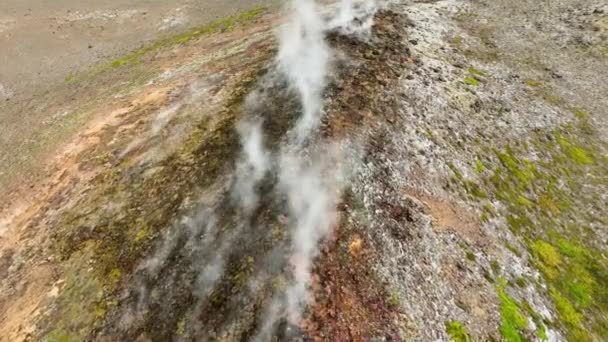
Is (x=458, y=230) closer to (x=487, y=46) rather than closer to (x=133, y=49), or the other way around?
Answer: (x=487, y=46)

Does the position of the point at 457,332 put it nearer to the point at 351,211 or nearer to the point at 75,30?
the point at 351,211

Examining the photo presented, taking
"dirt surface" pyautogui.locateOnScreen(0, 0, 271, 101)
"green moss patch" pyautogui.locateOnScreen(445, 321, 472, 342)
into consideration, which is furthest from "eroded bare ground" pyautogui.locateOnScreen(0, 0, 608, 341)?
"dirt surface" pyautogui.locateOnScreen(0, 0, 271, 101)

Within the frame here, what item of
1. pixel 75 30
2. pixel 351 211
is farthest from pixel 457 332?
pixel 75 30

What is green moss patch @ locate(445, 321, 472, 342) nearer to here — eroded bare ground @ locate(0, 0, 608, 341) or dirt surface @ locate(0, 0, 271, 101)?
eroded bare ground @ locate(0, 0, 608, 341)

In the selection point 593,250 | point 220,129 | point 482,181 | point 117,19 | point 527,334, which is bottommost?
point 593,250

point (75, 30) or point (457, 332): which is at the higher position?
point (75, 30)

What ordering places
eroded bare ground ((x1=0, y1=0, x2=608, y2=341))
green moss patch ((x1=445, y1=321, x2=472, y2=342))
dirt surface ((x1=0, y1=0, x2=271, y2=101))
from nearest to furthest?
green moss patch ((x1=445, y1=321, x2=472, y2=342)) → eroded bare ground ((x1=0, y1=0, x2=608, y2=341)) → dirt surface ((x1=0, y1=0, x2=271, y2=101))

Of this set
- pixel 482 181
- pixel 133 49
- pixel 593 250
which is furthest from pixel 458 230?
pixel 133 49

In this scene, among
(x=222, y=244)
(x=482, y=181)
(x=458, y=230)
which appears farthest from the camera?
(x=482, y=181)
